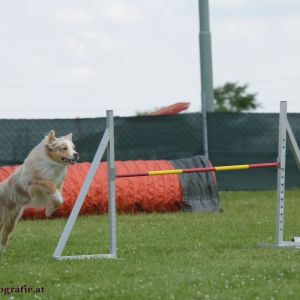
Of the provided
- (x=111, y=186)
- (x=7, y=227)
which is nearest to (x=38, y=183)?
(x=7, y=227)

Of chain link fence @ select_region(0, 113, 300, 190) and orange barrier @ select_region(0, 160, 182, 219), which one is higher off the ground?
chain link fence @ select_region(0, 113, 300, 190)

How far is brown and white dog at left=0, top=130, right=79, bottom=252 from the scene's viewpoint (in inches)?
340

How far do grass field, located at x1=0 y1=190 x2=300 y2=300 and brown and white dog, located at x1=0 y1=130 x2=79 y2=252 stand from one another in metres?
0.38

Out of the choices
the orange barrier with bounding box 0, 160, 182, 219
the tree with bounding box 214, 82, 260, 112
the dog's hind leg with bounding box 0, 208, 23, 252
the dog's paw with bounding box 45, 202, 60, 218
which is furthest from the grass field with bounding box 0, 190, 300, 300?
the tree with bounding box 214, 82, 260, 112

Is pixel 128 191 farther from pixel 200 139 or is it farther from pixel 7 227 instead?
pixel 7 227

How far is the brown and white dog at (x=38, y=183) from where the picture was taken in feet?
28.3

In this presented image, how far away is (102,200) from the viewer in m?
12.9

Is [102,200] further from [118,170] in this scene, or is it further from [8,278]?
[8,278]

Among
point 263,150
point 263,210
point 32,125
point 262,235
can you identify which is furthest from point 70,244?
point 263,150

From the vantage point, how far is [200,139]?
1599cm

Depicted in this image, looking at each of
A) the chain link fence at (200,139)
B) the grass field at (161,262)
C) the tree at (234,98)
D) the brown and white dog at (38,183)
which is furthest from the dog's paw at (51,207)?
the tree at (234,98)

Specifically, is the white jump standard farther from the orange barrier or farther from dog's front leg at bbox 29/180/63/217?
the orange barrier

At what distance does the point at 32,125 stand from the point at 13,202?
21.0ft

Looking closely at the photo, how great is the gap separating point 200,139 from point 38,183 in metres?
7.61
